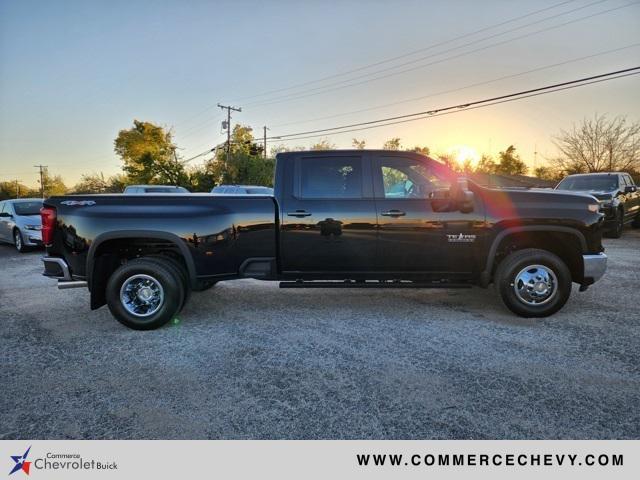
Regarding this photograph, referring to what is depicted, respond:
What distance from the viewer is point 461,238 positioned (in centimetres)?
443

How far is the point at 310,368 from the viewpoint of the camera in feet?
10.9

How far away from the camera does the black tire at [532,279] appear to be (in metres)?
4.39

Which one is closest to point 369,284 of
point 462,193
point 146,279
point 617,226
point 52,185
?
point 462,193

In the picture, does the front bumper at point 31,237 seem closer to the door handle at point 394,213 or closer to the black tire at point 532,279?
the door handle at point 394,213

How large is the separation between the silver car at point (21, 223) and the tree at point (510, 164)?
83.1 m

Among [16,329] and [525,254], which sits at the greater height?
[525,254]

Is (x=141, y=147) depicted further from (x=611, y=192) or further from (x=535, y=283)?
(x=535, y=283)

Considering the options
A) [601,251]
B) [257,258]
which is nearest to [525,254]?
[601,251]

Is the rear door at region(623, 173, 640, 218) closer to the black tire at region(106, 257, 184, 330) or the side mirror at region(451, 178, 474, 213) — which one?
the side mirror at region(451, 178, 474, 213)

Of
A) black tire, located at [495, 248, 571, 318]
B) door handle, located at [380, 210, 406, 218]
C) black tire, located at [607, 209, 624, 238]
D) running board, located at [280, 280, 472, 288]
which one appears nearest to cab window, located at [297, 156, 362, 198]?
door handle, located at [380, 210, 406, 218]

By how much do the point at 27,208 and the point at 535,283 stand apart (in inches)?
497
